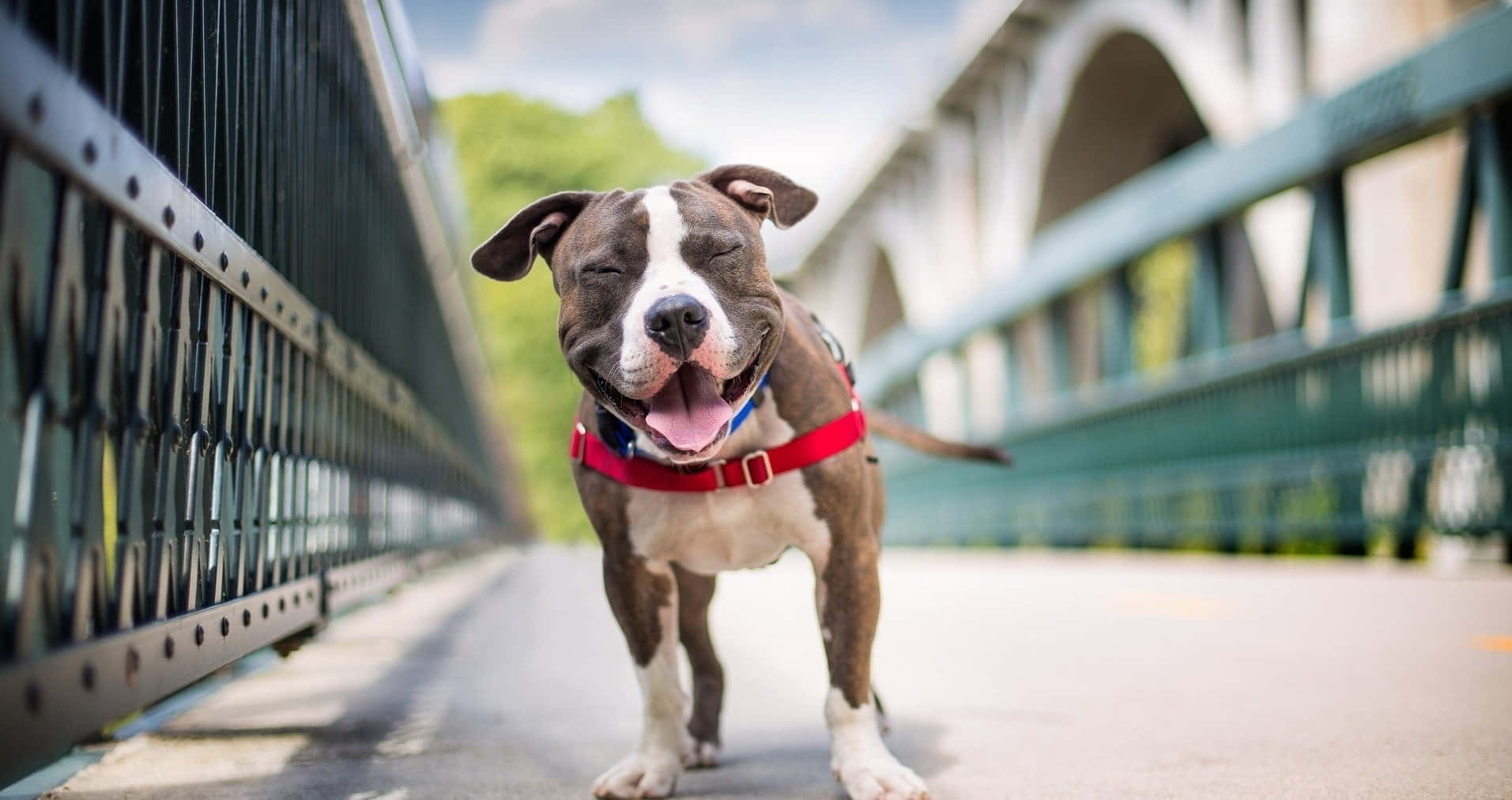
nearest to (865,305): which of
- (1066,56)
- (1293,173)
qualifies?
(1066,56)

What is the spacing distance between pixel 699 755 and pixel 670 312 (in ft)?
4.04

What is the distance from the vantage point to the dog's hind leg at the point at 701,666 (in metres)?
3.15

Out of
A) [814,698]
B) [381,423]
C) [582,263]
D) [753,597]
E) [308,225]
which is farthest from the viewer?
[753,597]

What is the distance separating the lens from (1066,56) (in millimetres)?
21344

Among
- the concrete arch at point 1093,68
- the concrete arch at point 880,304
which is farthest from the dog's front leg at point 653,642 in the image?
the concrete arch at point 880,304

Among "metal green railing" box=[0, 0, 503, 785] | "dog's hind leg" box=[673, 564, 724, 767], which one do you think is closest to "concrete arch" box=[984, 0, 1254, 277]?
"metal green railing" box=[0, 0, 503, 785]

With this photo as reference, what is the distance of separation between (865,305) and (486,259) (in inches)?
1455

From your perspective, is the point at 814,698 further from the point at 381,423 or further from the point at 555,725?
the point at 381,423

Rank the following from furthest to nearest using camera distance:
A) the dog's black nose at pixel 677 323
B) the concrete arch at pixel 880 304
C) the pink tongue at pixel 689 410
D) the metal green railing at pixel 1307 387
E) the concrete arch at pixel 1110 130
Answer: the concrete arch at pixel 880 304 → the concrete arch at pixel 1110 130 → the metal green railing at pixel 1307 387 → the pink tongue at pixel 689 410 → the dog's black nose at pixel 677 323

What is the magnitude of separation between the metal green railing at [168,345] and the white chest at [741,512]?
79 cm

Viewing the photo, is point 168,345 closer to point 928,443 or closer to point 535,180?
point 928,443

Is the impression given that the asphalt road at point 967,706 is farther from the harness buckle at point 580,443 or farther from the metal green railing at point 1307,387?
the metal green railing at point 1307,387

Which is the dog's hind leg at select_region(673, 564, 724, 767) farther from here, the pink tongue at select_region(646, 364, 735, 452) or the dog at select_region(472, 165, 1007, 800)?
the pink tongue at select_region(646, 364, 735, 452)

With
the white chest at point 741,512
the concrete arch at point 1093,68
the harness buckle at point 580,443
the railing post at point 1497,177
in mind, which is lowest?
the white chest at point 741,512
